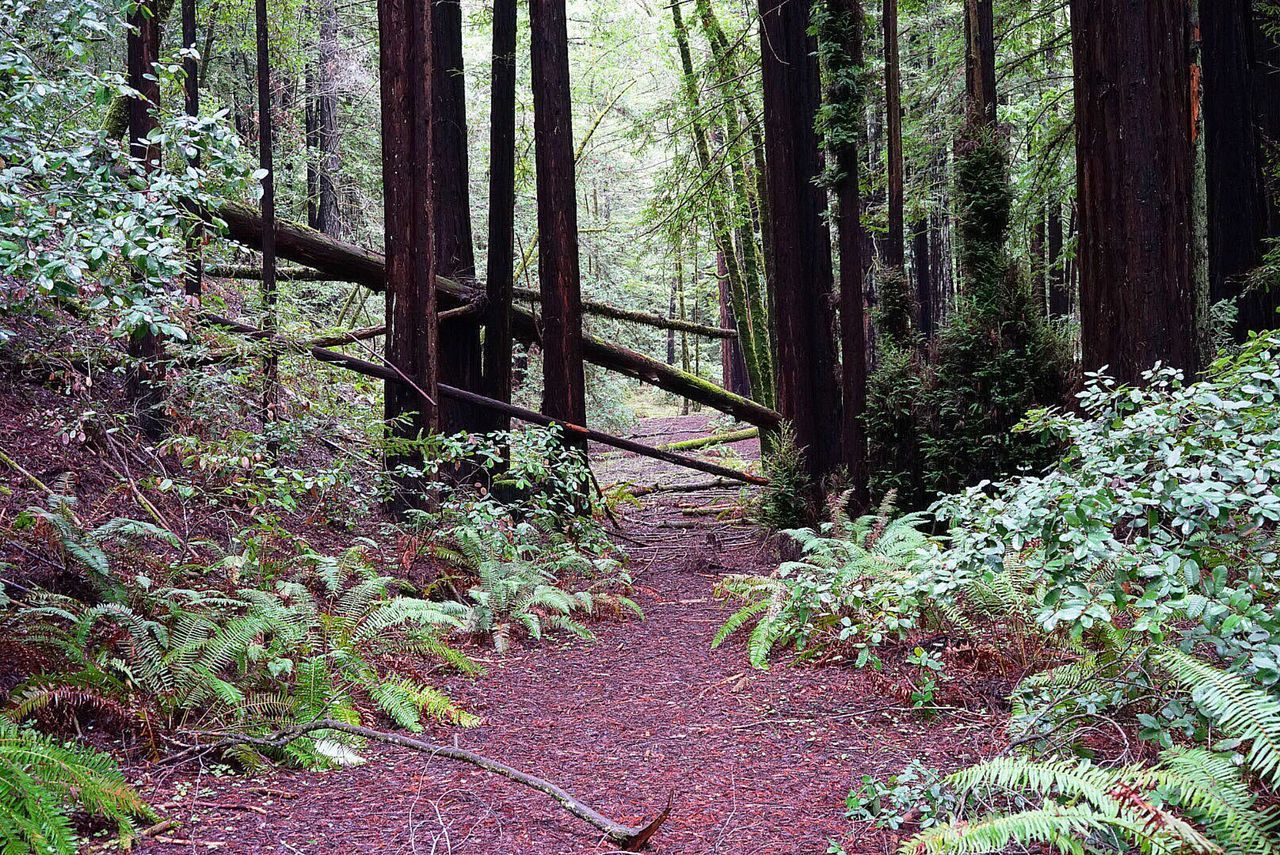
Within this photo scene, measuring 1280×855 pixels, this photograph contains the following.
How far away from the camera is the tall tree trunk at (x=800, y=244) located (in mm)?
10734

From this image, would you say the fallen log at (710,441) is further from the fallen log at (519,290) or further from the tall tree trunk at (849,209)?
the tall tree trunk at (849,209)

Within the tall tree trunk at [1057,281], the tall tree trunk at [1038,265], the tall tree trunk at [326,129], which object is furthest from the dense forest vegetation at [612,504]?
the tall tree trunk at [1057,281]

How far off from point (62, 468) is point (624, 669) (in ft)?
15.6

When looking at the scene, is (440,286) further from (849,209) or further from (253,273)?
(849,209)

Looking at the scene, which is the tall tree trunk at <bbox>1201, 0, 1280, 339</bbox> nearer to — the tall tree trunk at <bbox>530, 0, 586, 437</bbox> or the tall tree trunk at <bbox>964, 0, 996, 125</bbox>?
the tall tree trunk at <bbox>964, 0, 996, 125</bbox>

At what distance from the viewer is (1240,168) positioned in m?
10.4

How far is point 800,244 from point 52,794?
955 cm

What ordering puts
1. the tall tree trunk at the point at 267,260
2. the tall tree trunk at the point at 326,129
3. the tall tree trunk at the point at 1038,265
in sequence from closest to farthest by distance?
the tall tree trunk at the point at 267,260 → the tall tree trunk at the point at 1038,265 → the tall tree trunk at the point at 326,129

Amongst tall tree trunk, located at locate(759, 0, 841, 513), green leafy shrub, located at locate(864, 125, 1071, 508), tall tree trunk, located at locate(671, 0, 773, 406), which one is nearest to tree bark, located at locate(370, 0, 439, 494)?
tall tree trunk, located at locate(759, 0, 841, 513)

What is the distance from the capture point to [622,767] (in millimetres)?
4137

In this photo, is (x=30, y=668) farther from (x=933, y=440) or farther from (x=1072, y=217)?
(x=1072, y=217)

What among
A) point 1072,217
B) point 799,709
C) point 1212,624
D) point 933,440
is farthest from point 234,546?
point 1072,217

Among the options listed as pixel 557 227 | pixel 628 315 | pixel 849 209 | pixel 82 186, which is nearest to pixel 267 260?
pixel 557 227

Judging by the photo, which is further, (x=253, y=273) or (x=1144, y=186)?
(x=253, y=273)
